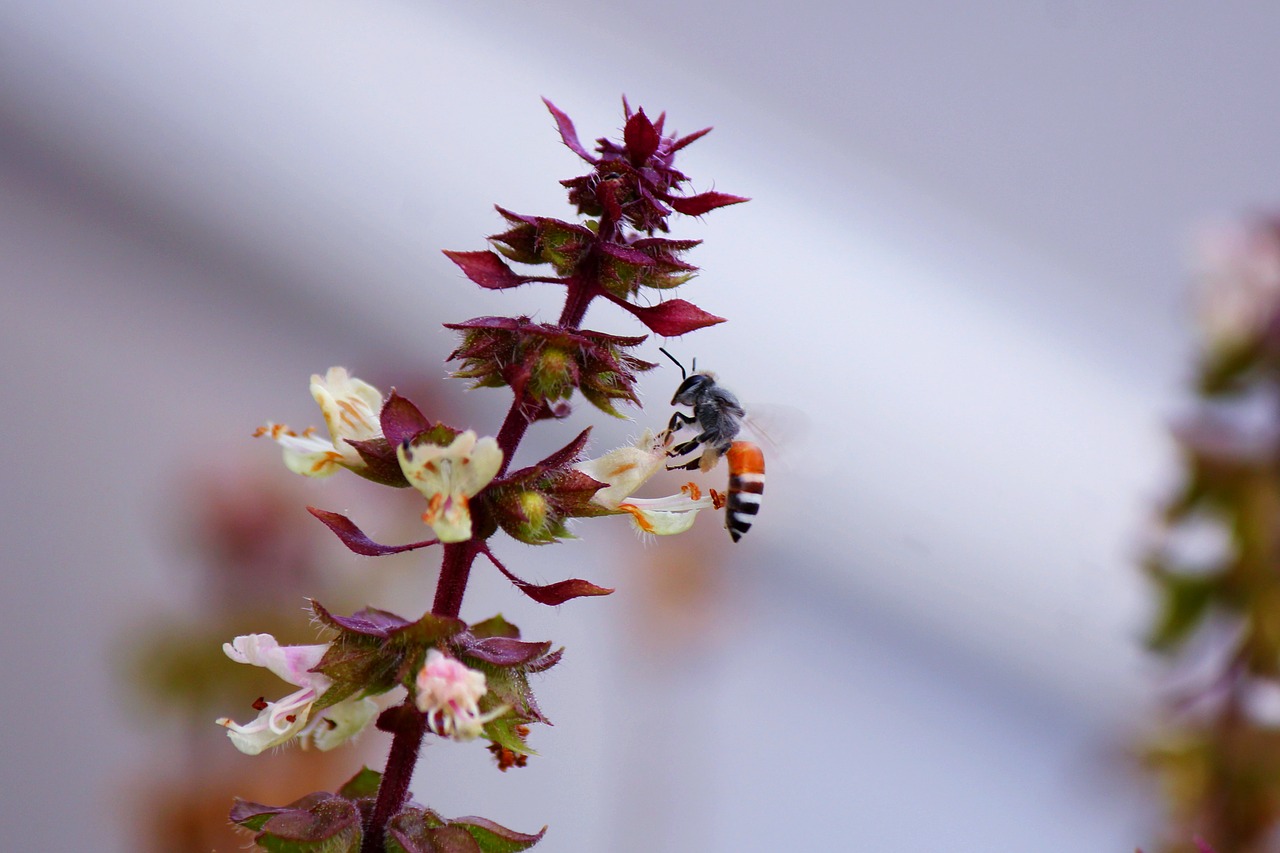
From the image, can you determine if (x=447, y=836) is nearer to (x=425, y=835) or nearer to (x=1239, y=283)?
(x=425, y=835)

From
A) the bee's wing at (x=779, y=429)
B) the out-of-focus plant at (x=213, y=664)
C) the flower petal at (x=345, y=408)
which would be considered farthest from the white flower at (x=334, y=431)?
the out-of-focus plant at (x=213, y=664)

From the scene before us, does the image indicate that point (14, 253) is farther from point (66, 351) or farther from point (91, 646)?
point (91, 646)

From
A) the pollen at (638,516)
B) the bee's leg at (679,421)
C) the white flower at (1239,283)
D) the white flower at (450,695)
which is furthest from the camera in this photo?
the white flower at (1239,283)

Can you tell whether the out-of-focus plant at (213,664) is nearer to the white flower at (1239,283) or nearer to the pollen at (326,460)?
the pollen at (326,460)

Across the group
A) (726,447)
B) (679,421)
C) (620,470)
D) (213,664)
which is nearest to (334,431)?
(620,470)

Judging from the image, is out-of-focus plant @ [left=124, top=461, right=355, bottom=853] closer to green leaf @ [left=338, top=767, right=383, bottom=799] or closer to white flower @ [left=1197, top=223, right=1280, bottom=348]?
green leaf @ [left=338, top=767, right=383, bottom=799]

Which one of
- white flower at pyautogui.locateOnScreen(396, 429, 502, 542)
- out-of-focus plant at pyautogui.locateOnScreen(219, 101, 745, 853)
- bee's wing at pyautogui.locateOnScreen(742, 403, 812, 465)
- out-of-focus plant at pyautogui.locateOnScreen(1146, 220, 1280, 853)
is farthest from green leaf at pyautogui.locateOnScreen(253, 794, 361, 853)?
out-of-focus plant at pyautogui.locateOnScreen(1146, 220, 1280, 853)
